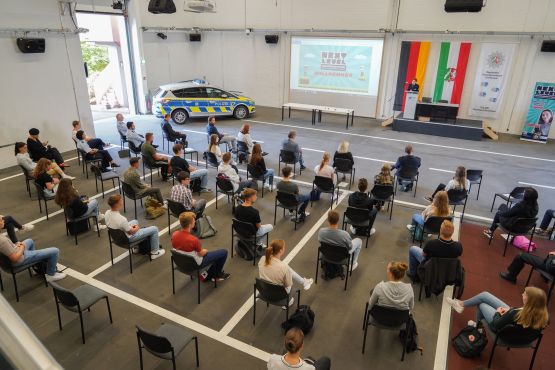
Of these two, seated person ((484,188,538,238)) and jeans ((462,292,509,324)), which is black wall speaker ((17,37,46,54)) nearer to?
jeans ((462,292,509,324))

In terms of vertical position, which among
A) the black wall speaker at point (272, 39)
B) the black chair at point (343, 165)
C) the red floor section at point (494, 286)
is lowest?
the red floor section at point (494, 286)

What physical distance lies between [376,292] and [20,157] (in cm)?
671

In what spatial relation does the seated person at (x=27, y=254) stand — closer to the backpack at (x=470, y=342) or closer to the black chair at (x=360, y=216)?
the black chair at (x=360, y=216)

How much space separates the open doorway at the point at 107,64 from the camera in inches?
562

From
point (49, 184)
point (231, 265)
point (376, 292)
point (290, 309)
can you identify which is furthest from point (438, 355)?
point (49, 184)

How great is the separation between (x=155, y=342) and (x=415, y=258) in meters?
3.31

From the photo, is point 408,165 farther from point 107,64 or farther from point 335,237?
point 107,64

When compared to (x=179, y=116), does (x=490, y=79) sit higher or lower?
higher

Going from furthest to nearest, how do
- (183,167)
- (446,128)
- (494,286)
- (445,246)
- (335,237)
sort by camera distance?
(446,128)
(183,167)
(494,286)
(335,237)
(445,246)

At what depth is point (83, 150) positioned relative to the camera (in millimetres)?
8164

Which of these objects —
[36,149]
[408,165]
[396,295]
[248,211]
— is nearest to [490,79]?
[408,165]

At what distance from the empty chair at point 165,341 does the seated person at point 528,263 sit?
4146 millimetres

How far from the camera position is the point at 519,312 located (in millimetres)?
3502

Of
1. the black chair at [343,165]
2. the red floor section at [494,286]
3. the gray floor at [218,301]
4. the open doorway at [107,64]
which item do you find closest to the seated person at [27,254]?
the gray floor at [218,301]
